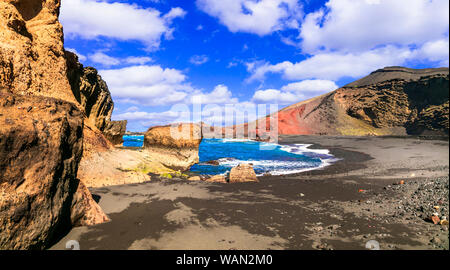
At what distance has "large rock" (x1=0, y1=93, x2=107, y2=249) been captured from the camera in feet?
10.5

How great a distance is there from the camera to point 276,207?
6660 millimetres

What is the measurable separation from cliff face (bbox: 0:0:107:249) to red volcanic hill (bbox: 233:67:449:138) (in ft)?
166

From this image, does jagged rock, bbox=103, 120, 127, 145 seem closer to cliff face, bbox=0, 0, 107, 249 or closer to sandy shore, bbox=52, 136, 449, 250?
sandy shore, bbox=52, 136, 449, 250

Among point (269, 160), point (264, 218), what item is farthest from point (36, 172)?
point (269, 160)

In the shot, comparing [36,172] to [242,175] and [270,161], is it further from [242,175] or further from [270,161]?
[270,161]

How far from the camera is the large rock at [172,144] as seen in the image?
15633 mm

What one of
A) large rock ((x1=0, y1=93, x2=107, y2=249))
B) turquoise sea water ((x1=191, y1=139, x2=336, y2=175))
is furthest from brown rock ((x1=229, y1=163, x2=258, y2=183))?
large rock ((x1=0, y1=93, x2=107, y2=249))

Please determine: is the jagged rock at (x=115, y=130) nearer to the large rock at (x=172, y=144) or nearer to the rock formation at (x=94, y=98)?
the rock formation at (x=94, y=98)


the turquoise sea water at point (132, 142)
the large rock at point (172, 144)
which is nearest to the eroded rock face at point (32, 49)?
the large rock at point (172, 144)

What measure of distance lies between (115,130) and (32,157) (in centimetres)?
1882

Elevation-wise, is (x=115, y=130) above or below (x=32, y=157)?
above

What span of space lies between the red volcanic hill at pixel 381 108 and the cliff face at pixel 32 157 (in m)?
50.7

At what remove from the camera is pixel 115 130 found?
20.8 m
